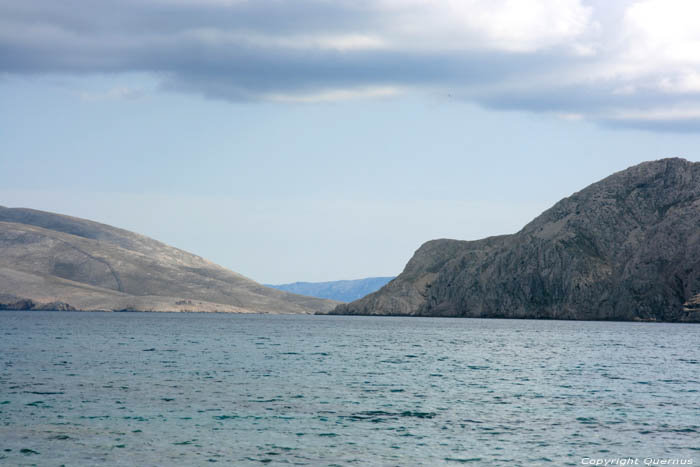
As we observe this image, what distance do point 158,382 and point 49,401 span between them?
12.9 metres

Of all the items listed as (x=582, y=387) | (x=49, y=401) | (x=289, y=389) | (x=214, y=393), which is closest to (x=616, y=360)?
(x=582, y=387)

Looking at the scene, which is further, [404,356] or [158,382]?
[404,356]

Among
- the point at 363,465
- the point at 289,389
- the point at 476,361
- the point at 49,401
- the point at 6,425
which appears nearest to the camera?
the point at 363,465

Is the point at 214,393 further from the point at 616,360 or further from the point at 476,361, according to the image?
the point at 616,360

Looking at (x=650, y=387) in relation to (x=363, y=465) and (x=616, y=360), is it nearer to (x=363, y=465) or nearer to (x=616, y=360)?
(x=616, y=360)

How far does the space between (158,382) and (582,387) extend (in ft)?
111

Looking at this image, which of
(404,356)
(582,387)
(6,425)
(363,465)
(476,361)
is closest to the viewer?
(363,465)

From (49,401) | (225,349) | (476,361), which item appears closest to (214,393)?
(49,401)

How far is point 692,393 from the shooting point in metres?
58.0

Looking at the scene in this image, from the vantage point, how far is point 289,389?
5759cm

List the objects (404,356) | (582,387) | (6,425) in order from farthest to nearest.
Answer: (404,356), (582,387), (6,425)

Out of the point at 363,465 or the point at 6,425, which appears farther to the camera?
the point at 6,425

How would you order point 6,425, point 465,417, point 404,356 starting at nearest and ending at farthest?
point 6,425 < point 465,417 < point 404,356

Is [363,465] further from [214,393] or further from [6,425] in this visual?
[214,393]
